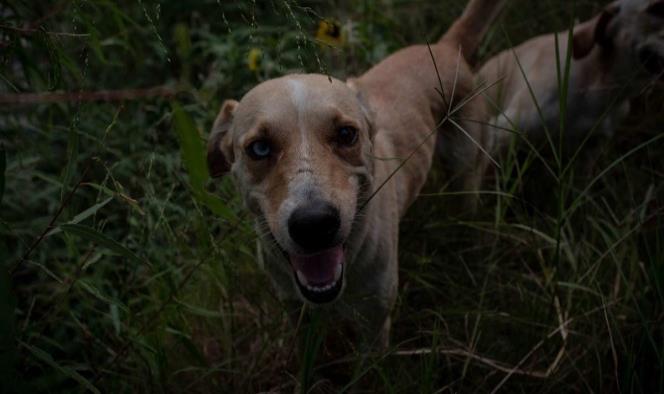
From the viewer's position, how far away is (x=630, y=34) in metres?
3.60

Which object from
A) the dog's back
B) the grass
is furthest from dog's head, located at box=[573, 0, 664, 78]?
the dog's back

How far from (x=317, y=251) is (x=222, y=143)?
2.96ft

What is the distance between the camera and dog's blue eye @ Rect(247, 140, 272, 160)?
2385 mm

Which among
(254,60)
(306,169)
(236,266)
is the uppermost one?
(306,169)

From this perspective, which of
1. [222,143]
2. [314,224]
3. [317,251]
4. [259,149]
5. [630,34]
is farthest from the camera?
[630,34]

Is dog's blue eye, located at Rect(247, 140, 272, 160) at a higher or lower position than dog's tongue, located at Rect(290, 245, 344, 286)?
higher

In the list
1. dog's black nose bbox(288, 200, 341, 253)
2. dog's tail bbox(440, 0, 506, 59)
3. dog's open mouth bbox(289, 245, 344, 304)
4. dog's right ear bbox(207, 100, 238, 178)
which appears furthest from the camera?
dog's tail bbox(440, 0, 506, 59)

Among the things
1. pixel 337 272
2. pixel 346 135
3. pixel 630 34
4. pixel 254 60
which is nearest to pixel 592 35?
pixel 630 34

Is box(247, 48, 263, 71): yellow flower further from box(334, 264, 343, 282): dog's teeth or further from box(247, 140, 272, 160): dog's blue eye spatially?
box(334, 264, 343, 282): dog's teeth

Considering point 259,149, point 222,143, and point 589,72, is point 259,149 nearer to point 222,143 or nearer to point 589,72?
point 222,143

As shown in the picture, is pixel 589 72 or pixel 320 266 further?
pixel 589 72

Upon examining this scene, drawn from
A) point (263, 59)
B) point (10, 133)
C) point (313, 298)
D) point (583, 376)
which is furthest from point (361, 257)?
point (10, 133)

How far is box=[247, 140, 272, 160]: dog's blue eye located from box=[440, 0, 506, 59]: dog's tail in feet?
5.63

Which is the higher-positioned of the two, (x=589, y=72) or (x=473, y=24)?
(x=473, y=24)
